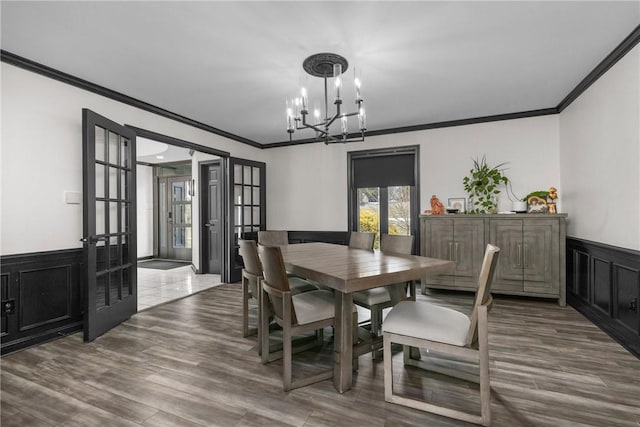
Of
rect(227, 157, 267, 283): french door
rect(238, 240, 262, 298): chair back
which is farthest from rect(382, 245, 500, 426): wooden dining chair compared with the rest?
rect(227, 157, 267, 283): french door

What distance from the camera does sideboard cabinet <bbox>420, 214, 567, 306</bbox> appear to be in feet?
12.6

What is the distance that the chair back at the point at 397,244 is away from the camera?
119 inches

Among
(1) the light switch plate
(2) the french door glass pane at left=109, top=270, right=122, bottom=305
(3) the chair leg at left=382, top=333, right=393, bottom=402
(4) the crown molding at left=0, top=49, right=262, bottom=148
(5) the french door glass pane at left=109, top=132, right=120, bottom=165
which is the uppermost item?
(4) the crown molding at left=0, top=49, right=262, bottom=148

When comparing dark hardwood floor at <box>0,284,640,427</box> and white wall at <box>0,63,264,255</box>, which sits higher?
white wall at <box>0,63,264,255</box>

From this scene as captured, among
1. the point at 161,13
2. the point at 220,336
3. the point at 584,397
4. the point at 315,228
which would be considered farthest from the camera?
the point at 315,228

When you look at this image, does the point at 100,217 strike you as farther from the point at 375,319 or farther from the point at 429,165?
the point at 429,165

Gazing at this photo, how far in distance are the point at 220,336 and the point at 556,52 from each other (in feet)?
12.9

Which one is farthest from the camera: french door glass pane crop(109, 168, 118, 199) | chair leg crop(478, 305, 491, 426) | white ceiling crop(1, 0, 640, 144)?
french door glass pane crop(109, 168, 118, 199)

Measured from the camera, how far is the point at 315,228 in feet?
19.2

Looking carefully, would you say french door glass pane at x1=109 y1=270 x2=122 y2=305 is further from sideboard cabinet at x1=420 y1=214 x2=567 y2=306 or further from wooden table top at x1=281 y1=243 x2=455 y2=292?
sideboard cabinet at x1=420 y1=214 x2=567 y2=306

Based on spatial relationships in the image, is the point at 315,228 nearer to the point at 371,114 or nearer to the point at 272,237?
the point at 272,237

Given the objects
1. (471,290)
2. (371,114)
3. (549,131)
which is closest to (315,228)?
(371,114)

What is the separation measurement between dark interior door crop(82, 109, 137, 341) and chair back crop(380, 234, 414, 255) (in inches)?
108

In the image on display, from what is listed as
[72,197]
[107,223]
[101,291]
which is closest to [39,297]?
[101,291]
